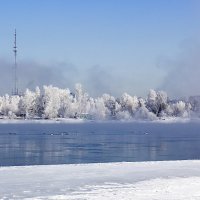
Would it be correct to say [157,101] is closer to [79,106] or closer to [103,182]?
[79,106]

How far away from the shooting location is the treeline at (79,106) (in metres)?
152

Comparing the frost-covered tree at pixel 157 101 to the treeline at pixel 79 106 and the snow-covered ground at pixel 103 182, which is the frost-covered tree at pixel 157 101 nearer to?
the treeline at pixel 79 106

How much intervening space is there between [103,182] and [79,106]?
5731 inches

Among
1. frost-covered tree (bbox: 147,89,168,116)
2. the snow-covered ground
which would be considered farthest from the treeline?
the snow-covered ground

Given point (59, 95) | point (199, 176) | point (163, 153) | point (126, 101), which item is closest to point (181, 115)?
point (126, 101)

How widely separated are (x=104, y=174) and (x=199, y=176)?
148 inches

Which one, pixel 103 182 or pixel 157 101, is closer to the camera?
pixel 103 182

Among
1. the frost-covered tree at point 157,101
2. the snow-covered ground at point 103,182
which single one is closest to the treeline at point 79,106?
Answer: the frost-covered tree at point 157,101

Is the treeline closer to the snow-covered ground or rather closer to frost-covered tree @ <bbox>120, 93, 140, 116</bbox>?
frost-covered tree @ <bbox>120, 93, 140, 116</bbox>

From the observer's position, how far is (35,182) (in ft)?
58.6

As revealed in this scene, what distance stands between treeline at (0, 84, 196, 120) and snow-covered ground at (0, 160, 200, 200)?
12745 cm

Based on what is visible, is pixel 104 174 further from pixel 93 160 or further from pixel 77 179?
pixel 93 160

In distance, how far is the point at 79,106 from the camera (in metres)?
163

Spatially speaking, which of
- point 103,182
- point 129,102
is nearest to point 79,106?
point 129,102
